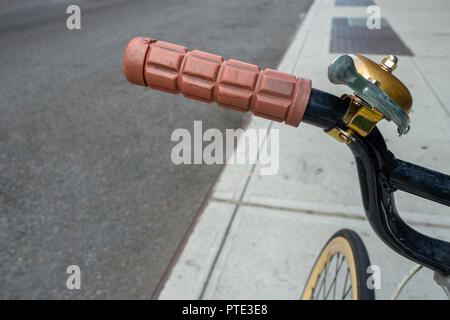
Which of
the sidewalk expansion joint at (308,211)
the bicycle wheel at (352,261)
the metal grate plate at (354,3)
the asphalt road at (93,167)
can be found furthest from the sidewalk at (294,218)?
the metal grate plate at (354,3)

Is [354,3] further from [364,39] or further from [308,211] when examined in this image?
[308,211]

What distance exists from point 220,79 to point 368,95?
0.27m

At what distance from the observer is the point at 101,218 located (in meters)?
2.38

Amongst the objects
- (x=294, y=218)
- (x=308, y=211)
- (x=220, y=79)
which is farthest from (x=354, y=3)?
(x=220, y=79)

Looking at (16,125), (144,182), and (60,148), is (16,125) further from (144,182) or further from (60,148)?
(144,182)

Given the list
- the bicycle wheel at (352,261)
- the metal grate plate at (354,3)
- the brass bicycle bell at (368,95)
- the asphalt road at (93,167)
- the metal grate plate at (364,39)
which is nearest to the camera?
the brass bicycle bell at (368,95)

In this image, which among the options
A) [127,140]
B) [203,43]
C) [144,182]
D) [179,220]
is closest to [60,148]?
[127,140]

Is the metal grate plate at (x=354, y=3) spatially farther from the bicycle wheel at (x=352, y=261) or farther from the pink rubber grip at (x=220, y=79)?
the pink rubber grip at (x=220, y=79)

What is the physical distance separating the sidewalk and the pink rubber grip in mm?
1480

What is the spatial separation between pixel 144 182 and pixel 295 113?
2.26 metres

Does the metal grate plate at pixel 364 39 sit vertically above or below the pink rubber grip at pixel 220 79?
below

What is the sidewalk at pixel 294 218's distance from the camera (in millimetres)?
1862

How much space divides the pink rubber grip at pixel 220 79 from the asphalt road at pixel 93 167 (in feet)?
5.23

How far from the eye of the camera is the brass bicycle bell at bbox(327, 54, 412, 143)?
1.62ft
